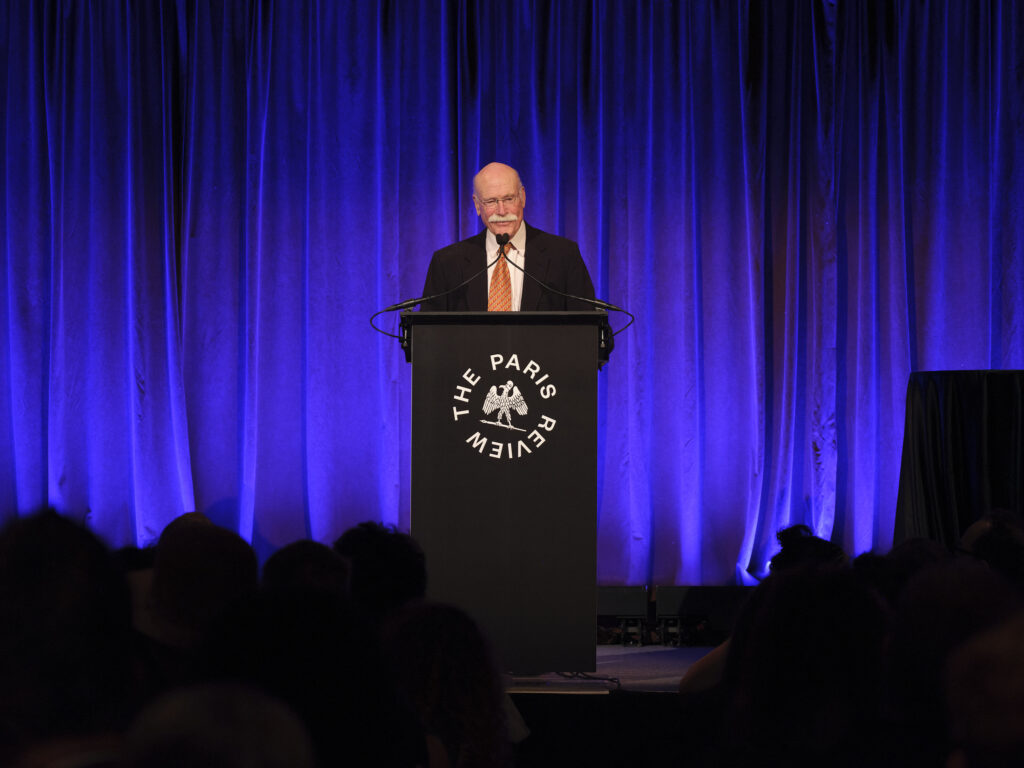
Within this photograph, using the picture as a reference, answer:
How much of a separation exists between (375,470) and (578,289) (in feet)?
6.87

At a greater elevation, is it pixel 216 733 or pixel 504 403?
pixel 504 403

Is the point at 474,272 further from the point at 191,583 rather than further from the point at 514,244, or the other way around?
the point at 191,583

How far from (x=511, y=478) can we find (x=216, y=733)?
2404mm

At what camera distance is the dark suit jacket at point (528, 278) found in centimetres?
400

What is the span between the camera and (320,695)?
1.19 m

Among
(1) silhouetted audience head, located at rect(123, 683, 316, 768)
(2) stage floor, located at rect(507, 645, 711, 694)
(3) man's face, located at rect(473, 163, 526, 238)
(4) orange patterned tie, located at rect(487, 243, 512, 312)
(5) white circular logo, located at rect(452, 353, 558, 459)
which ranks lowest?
(2) stage floor, located at rect(507, 645, 711, 694)

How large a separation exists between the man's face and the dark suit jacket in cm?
10

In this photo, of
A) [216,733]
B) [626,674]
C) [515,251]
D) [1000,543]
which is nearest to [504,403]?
[515,251]

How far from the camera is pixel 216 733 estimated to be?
0.87 metres

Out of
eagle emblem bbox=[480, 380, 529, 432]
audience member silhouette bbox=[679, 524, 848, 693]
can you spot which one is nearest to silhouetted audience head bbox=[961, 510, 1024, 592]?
audience member silhouette bbox=[679, 524, 848, 693]

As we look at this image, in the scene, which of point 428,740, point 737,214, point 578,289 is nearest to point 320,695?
point 428,740

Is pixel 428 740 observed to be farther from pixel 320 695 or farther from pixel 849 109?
pixel 849 109

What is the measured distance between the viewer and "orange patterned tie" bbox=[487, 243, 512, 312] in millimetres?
3926

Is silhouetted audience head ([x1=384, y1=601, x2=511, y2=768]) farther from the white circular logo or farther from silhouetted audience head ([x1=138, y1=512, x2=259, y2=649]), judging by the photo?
the white circular logo
